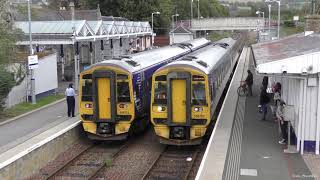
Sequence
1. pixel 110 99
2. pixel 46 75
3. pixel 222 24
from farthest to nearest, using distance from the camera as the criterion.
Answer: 1. pixel 222 24
2. pixel 46 75
3. pixel 110 99

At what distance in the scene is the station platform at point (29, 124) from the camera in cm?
1828

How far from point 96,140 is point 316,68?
27.4 feet

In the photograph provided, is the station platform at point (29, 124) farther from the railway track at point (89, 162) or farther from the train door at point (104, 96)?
the train door at point (104, 96)

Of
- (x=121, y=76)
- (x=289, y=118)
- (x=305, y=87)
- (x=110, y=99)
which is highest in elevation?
(x=121, y=76)

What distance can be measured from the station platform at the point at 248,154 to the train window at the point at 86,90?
4383 millimetres

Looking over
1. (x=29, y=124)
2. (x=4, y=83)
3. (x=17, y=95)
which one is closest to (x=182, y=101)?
(x=29, y=124)

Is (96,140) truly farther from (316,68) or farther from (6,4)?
(6,4)

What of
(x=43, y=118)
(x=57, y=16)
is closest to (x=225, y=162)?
(x=43, y=118)

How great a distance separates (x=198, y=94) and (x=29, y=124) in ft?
28.3

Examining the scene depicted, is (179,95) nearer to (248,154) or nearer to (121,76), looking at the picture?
(121,76)

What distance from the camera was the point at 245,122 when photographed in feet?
63.3

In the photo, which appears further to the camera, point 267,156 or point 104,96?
point 104,96

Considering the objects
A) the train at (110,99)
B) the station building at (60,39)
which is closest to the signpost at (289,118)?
the train at (110,99)

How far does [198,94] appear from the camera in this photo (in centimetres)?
1628
